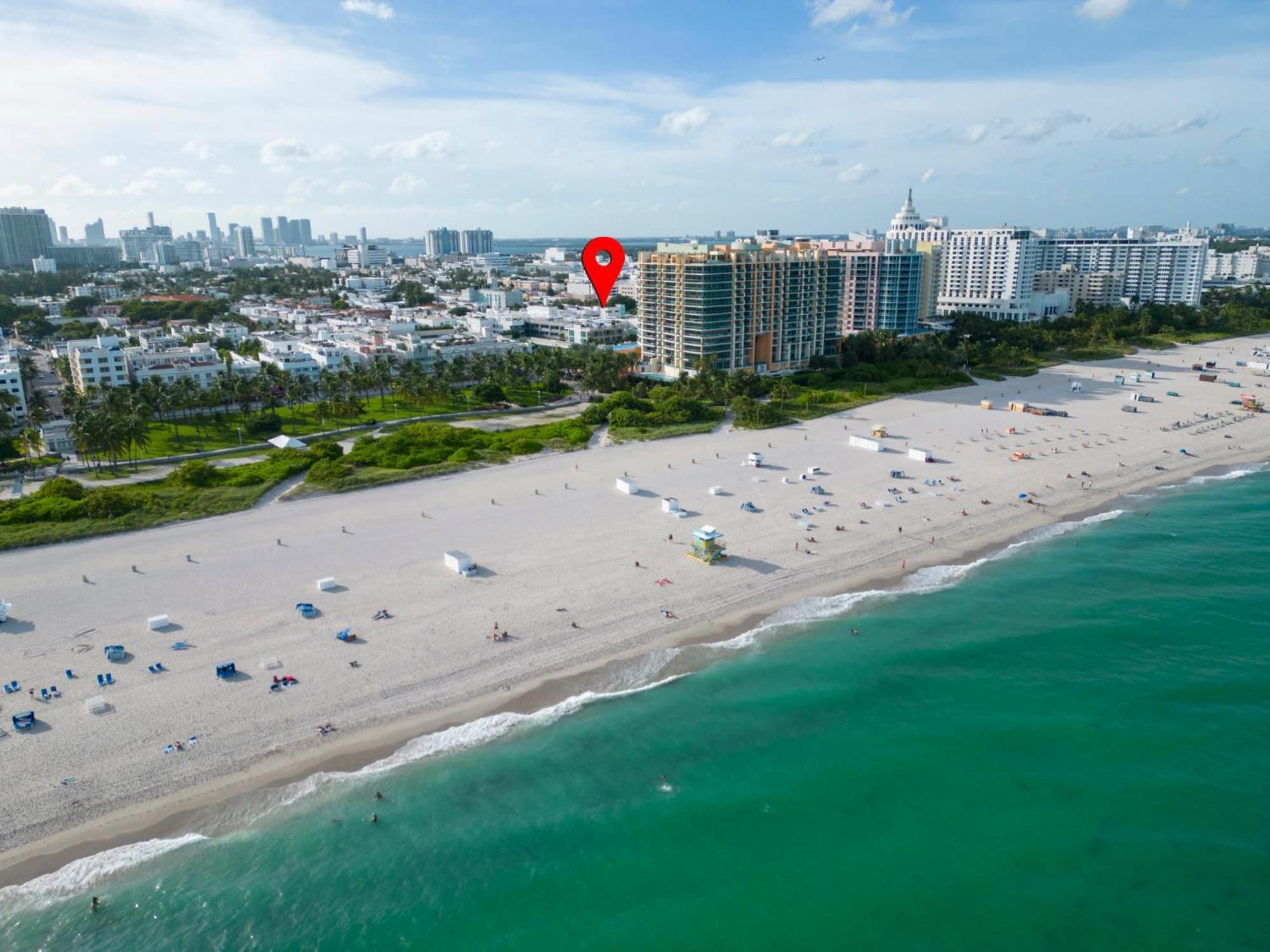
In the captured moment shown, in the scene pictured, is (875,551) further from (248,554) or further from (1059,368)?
(1059,368)

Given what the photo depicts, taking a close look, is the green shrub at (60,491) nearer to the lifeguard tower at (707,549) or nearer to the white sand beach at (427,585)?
the white sand beach at (427,585)

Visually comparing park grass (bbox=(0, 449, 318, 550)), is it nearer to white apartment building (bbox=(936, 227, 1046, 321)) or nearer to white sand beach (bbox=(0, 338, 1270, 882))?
white sand beach (bbox=(0, 338, 1270, 882))

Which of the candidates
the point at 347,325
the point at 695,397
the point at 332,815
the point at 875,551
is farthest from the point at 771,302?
the point at 332,815

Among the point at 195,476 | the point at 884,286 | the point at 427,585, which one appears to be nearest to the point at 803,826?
the point at 427,585

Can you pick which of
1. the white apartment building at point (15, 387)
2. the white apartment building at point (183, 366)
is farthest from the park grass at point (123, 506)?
the white apartment building at point (183, 366)

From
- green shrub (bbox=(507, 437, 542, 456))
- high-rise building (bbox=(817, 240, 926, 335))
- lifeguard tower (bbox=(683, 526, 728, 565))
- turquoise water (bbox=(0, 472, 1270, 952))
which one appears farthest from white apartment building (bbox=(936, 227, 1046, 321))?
turquoise water (bbox=(0, 472, 1270, 952))

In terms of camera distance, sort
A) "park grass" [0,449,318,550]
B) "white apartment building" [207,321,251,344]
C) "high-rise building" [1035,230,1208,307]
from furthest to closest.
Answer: "high-rise building" [1035,230,1208,307]
"white apartment building" [207,321,251,344]
"park grass" [0,449,318,550]
